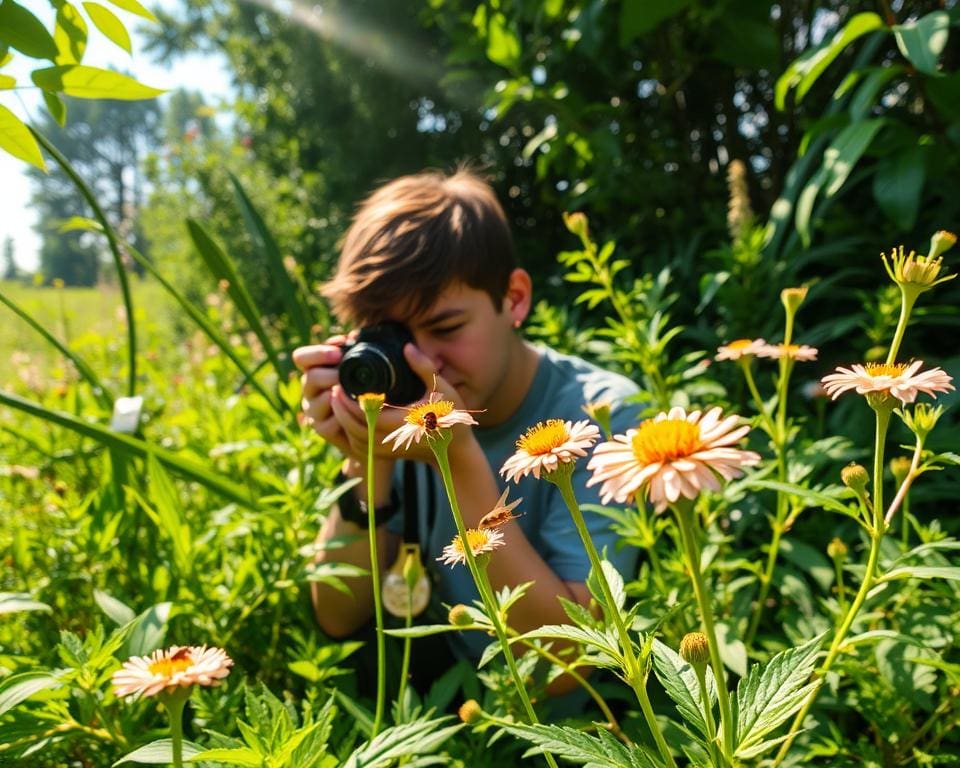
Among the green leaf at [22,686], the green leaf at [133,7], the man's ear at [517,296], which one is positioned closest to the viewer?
the green leaf at [22,686]

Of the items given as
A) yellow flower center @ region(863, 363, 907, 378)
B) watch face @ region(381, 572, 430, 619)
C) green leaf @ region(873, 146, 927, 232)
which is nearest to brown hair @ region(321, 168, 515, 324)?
watch face @ region(381, 572, 430, 619)

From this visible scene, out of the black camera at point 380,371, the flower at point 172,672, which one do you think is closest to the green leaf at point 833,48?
the black camera at point 380,371

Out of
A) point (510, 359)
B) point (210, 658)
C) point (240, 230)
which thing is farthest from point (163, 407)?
point (240, 230)

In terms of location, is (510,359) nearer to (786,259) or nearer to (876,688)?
(786,259)

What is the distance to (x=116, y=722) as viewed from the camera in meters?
0.66

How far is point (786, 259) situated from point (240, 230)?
2530mm

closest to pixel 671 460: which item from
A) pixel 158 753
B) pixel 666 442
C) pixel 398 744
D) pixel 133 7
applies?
pixel 666 442

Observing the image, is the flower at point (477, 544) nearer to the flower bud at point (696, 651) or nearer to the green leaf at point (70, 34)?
the flower bud at point (696, 651)

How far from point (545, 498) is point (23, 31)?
2.89 ft

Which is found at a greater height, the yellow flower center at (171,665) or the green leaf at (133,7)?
the green leaf at (133,7)

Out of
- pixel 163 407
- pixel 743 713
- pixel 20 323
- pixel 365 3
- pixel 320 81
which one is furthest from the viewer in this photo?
pixel 20 323

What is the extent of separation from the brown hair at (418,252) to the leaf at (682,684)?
732 mm

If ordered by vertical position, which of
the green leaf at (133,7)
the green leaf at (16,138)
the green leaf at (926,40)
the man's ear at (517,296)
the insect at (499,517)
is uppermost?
the green leaf at (133,7)

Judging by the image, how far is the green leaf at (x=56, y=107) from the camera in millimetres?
712
